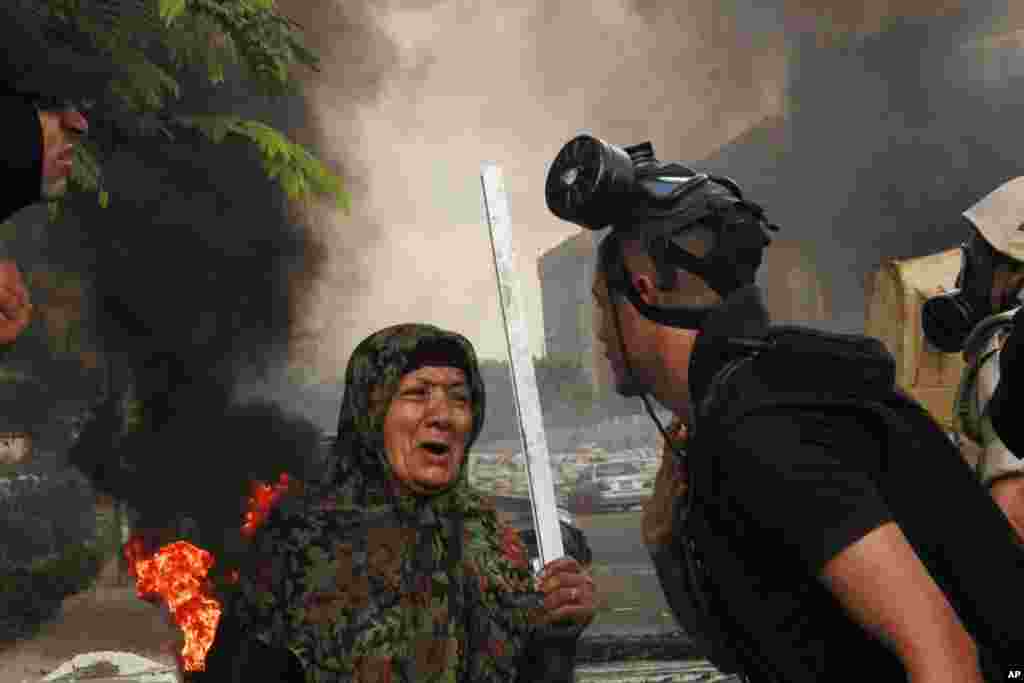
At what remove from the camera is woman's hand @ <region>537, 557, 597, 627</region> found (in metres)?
3.02

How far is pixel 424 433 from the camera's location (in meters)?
3.37

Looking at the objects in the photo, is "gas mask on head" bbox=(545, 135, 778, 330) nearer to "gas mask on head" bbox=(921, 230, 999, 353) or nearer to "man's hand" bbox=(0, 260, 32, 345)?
"man's hand" bbox=(0, 260, 32, 345)

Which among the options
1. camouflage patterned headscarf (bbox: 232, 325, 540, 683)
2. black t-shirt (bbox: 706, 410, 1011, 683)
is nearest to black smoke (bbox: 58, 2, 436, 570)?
camouflage patterned headscarf (bbox: 232, 325, 540, 683)

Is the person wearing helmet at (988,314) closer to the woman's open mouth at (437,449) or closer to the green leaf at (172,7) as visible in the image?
the woman's open mouth at (437,449)

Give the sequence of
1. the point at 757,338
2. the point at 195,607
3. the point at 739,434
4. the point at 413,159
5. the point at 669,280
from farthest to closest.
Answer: the point at 413,159, the point at 195,607, the point at 669,280, the point at 757,338, the point at 739,434

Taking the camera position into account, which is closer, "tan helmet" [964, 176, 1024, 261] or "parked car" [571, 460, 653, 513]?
"tan helmet" [964, 176, 1024, 261]

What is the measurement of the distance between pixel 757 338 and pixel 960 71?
31.1 feet

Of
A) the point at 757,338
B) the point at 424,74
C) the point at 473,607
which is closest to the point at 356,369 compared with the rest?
the point at 473,607

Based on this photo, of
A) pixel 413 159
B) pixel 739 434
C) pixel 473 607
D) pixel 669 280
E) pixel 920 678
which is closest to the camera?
pixel 920 678

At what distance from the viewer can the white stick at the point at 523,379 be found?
2.74 m

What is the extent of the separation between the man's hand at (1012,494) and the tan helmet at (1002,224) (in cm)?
86

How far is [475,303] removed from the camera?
1045 centimetres

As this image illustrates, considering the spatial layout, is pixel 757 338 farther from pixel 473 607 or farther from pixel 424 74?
pixel 424 74

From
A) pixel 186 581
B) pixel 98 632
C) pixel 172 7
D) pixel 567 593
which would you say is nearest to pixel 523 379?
pixel 567 593
